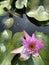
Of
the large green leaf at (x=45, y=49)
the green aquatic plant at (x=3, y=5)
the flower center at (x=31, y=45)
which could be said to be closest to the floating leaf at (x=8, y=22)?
the green aquatic plant at (x=3, y=5)

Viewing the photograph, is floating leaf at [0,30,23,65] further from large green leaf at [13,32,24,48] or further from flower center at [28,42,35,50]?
flower center at [28,42,35,50]

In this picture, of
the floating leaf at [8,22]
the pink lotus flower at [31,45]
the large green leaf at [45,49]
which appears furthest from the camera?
the floating leaf at [8,22]

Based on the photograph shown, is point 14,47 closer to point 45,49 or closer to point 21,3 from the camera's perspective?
point 45,49

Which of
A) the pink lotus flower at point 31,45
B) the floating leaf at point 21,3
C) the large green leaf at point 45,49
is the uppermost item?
the floating leaf at point 21,3

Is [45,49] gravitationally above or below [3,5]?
below

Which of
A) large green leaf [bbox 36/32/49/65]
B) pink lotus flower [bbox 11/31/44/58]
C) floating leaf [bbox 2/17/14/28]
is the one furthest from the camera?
floating leaf [bbox 2/17/14/28]

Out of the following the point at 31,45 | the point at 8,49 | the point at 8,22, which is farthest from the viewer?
the point at 8,22

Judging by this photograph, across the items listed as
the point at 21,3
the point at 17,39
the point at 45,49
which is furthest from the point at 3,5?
the point at 45,49

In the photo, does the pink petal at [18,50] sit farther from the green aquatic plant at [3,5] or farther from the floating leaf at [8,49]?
the green aquatic plant at [3,5]

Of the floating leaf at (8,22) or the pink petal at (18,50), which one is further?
the floating leaf at (8,22)

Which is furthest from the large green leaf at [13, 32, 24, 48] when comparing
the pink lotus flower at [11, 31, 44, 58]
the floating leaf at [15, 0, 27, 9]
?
the floating leaf at [15, 0, 27, 9]

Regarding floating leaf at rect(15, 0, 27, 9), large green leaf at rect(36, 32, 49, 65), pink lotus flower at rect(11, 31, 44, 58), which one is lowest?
large green leaf at rect(36, 32, 49, 65)

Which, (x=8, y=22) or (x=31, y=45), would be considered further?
(x=8, y=22)

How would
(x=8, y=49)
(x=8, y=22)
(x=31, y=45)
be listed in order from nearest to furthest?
(x=31, y=45), (x=8, y=49), (x=8, y=22)
